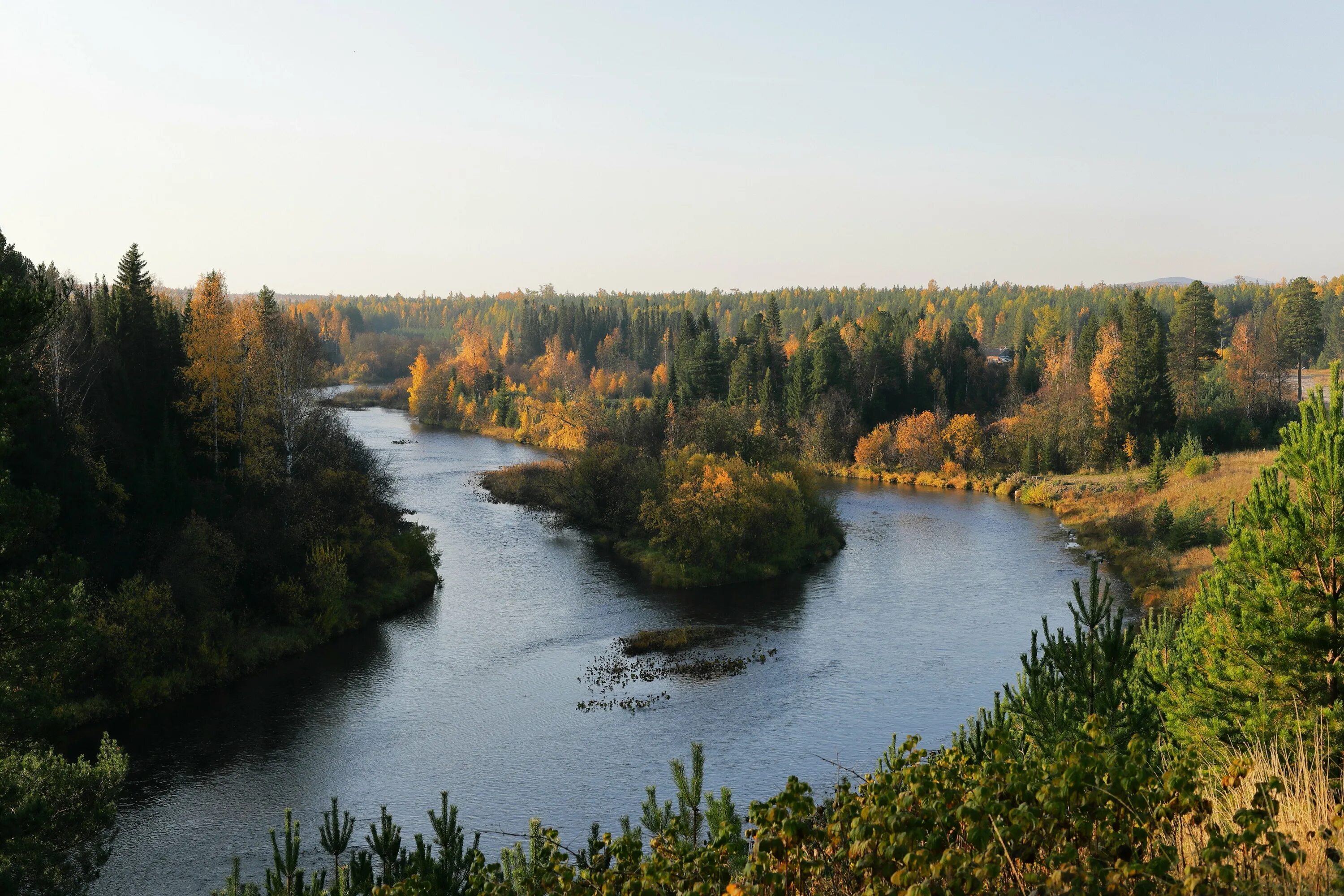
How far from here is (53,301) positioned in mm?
16094

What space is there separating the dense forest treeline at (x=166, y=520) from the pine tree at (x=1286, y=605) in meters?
19.2

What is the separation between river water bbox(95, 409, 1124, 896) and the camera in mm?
27141

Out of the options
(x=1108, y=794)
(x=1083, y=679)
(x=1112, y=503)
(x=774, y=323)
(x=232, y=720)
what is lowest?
(x=232, y=720)

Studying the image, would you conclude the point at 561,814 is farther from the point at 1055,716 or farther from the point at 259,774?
the point at 1055,716

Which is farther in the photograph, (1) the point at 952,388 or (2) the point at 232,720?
(1) the point at 952,388

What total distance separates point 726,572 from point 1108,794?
46495mm

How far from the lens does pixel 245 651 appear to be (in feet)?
127

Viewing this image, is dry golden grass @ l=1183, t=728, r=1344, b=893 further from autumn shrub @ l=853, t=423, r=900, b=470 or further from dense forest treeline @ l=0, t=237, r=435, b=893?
autumn shrub @ l=853, t=423, r=900, b=470

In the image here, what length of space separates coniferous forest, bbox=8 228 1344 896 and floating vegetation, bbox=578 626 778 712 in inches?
249

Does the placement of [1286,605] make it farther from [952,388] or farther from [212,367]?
[952,388]

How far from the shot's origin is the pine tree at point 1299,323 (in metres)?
103

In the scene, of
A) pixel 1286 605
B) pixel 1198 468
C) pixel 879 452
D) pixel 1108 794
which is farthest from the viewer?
pixel 879 452

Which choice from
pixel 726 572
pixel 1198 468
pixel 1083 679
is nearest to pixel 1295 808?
pixel 1083 679

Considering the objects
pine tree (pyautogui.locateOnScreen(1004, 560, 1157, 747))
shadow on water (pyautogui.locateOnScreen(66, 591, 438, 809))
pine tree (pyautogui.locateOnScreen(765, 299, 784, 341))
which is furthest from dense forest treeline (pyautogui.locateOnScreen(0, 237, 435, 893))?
pine tree (pyautogui.locateOnScreen(765, 299, 784, 341))
